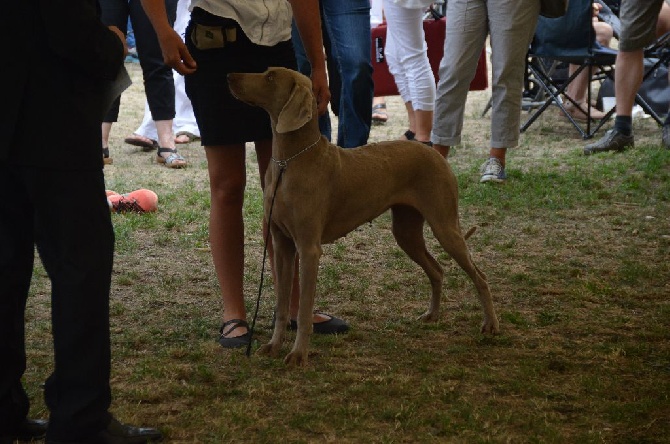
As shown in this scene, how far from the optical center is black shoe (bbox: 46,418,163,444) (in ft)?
9.71

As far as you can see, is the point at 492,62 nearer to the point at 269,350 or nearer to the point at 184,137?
the point at 184,137

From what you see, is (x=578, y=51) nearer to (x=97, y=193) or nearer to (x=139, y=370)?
(x=139, y=370)

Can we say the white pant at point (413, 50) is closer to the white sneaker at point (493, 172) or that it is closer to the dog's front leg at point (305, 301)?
the white sneaker at point (493, 172)

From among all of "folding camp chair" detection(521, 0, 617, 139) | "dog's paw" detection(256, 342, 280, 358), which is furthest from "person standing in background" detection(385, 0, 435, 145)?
"dog's paw" detection(256, 342, 280, 358)

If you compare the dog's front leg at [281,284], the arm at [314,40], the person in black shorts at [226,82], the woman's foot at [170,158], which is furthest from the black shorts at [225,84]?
the woman's foot at [170,158]

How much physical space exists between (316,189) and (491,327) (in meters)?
1.05

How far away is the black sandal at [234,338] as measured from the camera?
4164 mm

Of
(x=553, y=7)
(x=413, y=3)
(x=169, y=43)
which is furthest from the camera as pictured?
(x=413, y=3)

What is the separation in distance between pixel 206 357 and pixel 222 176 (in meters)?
0.74

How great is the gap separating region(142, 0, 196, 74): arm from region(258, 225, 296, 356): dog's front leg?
76 centimetres

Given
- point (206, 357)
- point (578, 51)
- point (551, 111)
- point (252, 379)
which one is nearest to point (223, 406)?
point (252, 379)

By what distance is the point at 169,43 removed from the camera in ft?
12.1

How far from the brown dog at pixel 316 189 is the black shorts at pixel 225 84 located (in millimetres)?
206

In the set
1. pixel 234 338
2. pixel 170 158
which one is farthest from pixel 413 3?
pixel 234 338
